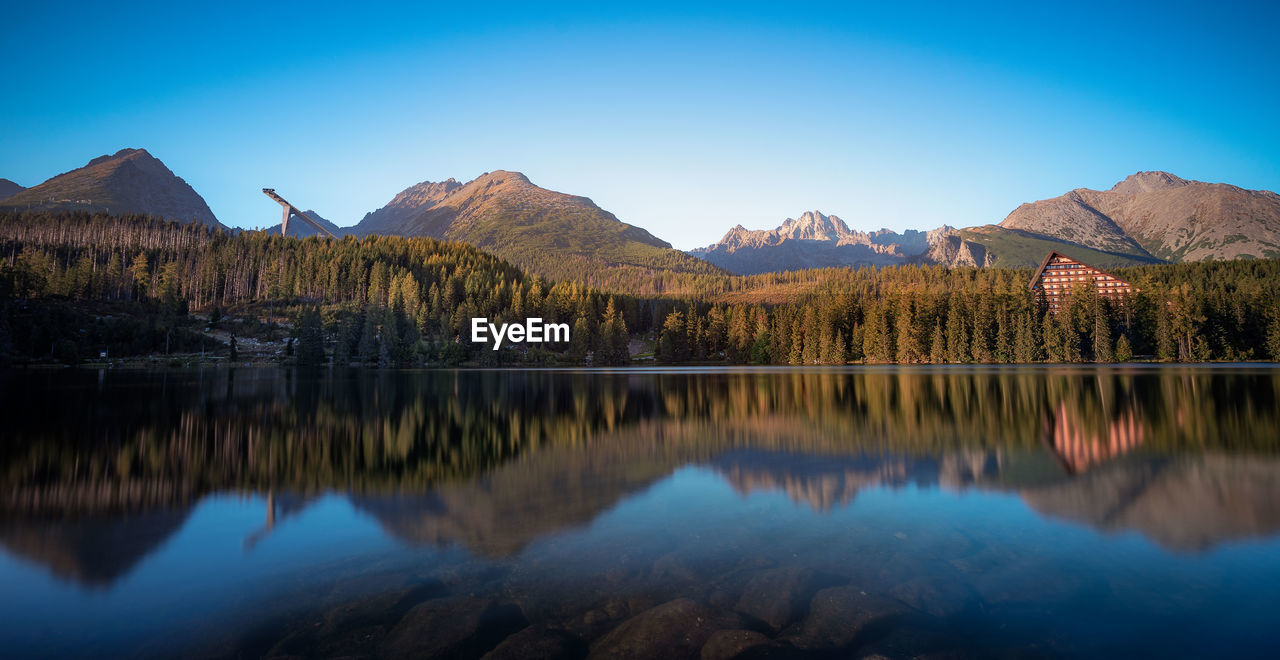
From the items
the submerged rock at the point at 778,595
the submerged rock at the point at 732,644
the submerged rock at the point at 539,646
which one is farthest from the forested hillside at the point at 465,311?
the submerged rock at the point at 732,644

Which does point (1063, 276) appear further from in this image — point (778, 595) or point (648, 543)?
point (778, 595)

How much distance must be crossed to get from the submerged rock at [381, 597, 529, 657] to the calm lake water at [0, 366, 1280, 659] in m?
0.04

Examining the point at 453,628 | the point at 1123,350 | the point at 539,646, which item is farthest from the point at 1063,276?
the point at 453,628

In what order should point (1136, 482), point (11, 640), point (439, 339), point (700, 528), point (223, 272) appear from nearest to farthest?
1. point (11, 640)
2. point (700, 528)
3. point (1136, 482)
4. point (439, 339)
5. point (223, 272)

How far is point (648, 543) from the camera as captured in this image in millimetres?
9836

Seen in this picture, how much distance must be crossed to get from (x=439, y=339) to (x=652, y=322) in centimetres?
7228

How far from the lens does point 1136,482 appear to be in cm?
1314

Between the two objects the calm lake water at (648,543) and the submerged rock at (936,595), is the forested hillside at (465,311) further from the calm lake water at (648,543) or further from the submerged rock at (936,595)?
the submerged rock at (936,595)

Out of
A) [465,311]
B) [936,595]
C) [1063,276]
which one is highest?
[1063,276]

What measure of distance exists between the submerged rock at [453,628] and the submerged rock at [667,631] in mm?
1211

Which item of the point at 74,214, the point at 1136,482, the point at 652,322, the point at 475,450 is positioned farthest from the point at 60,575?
the point at 74,214

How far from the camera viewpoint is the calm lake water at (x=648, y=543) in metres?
6.48

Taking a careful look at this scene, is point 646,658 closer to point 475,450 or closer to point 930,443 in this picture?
point 475,450

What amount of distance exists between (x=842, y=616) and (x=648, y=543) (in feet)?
12.3
